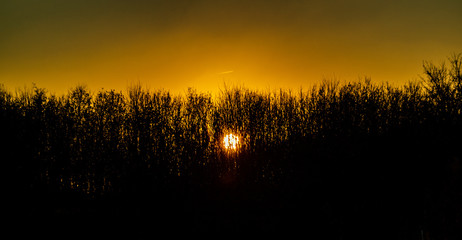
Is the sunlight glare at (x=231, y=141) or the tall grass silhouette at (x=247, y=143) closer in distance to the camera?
the tall grass silhouette at (x=247, y=143)

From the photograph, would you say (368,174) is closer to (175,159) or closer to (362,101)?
(362,101)

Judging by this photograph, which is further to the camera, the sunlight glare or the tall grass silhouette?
the sunlight glare

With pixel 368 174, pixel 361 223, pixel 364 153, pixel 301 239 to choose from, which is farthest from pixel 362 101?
pixel 301 239

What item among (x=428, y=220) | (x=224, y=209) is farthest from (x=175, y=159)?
(x=428, y=220)

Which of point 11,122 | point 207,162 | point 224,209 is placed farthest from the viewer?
point 207,162

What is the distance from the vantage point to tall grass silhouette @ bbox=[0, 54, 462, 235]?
23234mm

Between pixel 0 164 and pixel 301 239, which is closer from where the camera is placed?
pixel 301 239

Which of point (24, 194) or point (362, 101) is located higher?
point (362, 101)

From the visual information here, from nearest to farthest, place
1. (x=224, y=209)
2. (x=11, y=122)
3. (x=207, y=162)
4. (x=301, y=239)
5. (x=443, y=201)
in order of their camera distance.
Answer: (x=443, y=201)
(x=301, y=239)
(x=224, y=209)
(x=11, y=122)
(x=207, y=162)

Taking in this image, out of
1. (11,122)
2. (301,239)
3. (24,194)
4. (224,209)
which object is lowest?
(301,239)

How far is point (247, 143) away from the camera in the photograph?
29.5 meters

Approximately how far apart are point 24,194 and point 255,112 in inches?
721

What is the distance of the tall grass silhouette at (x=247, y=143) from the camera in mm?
23234

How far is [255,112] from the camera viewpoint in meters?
30.2
